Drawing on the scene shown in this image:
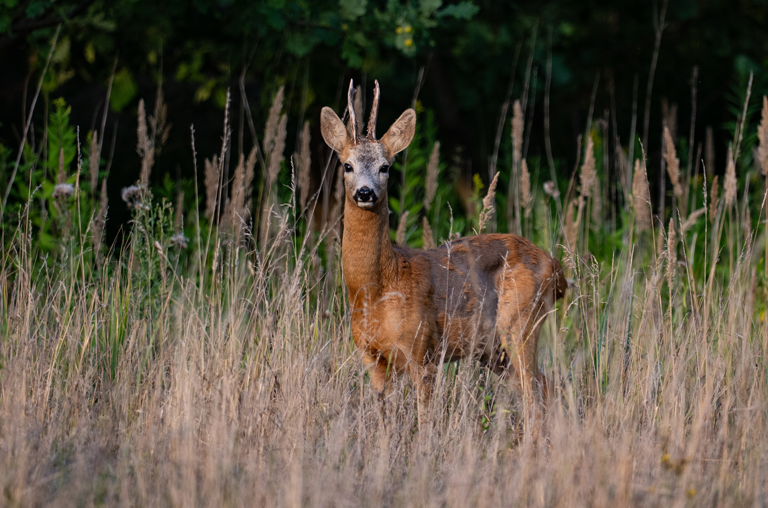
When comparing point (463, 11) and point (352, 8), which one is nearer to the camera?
point (463, 11)

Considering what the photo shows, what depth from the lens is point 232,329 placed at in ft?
A: 13.2

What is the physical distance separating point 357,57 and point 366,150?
172 cm

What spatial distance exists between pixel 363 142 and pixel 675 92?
7249 millimetres

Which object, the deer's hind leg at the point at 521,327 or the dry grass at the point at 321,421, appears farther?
the deer's hind leg at the point at 521,327

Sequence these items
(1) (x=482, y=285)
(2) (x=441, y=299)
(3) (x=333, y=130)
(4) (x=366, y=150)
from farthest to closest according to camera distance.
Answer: (3) (x=333, y=130)
(1) (x=482, y=285)
(2) (x=441, y=299)
(4) (x=366, y=150)

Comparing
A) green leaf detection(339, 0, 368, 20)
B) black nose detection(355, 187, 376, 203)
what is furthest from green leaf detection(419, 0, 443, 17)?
black nose detection(355, 187, 376, 203)

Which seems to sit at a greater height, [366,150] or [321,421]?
[366,150]

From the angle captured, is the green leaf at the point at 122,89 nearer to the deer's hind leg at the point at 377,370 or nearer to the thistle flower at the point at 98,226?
the thistle flower at the point at 98,226

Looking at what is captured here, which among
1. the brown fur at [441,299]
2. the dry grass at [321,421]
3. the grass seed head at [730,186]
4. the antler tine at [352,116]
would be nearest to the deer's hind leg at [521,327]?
the brown fur at [441,299]

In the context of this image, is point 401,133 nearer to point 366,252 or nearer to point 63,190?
point 366,252

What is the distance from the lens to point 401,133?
4.91 meters

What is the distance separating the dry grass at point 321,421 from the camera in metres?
2.92

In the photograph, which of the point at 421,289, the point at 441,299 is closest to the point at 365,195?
the point at 421,289

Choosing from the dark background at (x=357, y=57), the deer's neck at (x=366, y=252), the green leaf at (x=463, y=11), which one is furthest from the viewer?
the dark background at (x=357, y=57)
